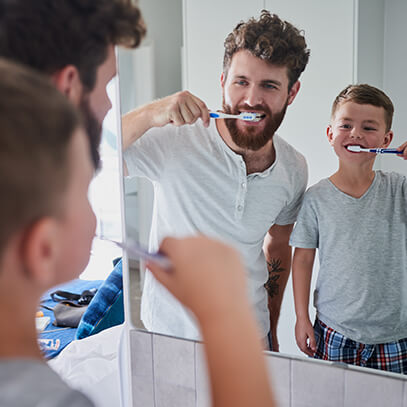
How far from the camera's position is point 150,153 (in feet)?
3.24

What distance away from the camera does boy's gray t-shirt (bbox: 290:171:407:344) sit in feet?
2.76

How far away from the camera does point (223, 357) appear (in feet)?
1.38

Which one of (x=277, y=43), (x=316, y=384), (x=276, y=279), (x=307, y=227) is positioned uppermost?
Answer: (x=277, y=43)

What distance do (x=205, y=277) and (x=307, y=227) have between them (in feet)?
1.64

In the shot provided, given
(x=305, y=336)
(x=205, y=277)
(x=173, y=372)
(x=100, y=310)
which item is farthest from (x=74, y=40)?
(x=100, y=310)

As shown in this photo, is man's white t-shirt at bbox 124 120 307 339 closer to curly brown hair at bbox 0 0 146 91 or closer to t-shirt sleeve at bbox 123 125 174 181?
t-shirt sleeve at bbox 123 125 174 181

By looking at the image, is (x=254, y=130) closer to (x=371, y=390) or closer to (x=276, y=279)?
(x=276, y=279)

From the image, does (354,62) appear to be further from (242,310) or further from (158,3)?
(242,310)

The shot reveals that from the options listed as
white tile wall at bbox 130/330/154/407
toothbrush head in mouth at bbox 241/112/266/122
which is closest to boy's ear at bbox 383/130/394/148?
toothbrush head in mouth at bbox 241/112/266/122

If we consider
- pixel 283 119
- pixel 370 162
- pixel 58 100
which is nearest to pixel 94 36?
pixel 58 100

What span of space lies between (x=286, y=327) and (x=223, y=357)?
0.57 metres

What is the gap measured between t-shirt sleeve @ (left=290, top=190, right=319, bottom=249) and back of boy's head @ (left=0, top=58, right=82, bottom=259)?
57 cm

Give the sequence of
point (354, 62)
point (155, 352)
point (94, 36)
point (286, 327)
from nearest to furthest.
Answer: point (94, 36) → point (354, 62) → point (286, 327) → point (155, 352)

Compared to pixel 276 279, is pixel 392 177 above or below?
above
